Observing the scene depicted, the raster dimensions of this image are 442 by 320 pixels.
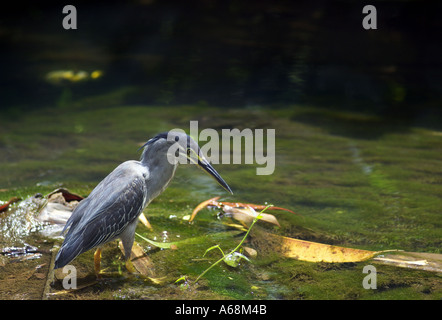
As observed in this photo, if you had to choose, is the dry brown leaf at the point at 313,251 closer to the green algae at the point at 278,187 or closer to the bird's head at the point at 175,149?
the green algae at the point at 278,187

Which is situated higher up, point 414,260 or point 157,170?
point 157,170

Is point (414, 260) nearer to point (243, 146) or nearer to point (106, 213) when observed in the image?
point (106, 213)

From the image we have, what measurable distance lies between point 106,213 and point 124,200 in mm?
112

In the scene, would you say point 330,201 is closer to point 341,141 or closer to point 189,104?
point 341,141

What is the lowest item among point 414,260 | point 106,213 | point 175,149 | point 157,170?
point 414,260

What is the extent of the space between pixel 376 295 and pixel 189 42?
713 cm

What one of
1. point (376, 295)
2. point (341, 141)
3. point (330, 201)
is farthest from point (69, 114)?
point (376, 295)

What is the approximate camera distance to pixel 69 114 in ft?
20.3

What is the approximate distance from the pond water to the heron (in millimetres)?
210

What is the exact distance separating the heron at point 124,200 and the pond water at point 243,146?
0.21 metres

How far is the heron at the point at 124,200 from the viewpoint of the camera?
2.54 metres

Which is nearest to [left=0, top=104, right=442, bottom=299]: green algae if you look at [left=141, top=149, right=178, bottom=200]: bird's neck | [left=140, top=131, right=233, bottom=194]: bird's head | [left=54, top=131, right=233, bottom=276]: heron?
[left=54, top=131, right=233, bottom=276]: heron

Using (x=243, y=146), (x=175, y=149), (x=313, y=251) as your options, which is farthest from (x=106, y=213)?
(x=243, y=146)

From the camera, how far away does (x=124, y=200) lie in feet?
8.67
